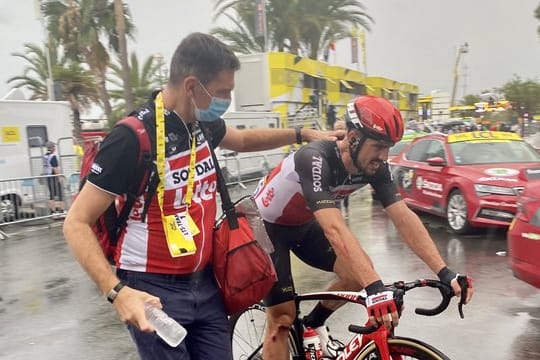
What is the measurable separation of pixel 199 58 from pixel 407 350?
151 centimetres

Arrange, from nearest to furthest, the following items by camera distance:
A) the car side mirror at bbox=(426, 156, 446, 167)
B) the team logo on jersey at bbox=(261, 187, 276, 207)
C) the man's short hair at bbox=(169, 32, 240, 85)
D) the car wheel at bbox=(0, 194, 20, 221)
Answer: the man's short hair at bbox=(169, 32, 240, 85)
the team logo on jersey at bbox=(261, 187, 276, 207)
the car side mirror at bbox=(426, 156, 446, 167)
the car wheel at bbox=(0, 194, 20, 221)

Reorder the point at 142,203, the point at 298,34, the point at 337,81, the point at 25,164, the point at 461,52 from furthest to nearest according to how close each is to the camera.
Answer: the point at 461,52 < the point at 337,81 < the point at 298,34 < the point at 25,164 < the point at 142,203

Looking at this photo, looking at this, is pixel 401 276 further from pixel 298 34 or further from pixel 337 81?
pixel 337 81

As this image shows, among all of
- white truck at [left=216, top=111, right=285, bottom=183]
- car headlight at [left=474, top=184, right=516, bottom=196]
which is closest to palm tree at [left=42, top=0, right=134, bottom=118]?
white truck at [left=216, top=111, right=285, bottom=183]

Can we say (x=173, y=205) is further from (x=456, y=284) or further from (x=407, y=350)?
(x=456, y=284)

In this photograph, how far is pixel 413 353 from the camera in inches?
99.5

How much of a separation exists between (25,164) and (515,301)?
11999 mm

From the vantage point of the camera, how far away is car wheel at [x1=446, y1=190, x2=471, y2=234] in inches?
342

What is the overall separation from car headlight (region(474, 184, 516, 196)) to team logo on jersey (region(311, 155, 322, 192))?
6137 mm

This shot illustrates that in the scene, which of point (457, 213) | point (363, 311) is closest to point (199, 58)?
point (363, 311)

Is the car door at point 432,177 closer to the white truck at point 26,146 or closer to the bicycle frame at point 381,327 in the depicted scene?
the bicycle frame at point 381,327

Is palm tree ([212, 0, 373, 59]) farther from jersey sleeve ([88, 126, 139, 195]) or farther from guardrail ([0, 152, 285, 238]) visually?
jersey sleeve ([88, 126, 139, 195])

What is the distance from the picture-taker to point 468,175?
28.8ft

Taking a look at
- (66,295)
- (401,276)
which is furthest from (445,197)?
(66,295)
